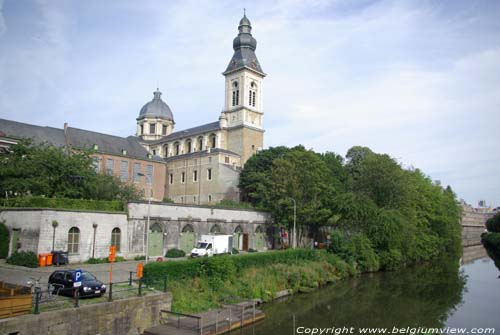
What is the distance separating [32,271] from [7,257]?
6.18 m

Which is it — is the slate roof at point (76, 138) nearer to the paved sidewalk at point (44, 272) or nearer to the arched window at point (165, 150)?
the arched window at point (165, 150)

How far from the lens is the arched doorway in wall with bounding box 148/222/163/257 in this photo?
34.6 metres

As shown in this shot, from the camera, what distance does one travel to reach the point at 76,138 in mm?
58219

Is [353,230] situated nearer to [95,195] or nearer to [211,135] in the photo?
[95,195]

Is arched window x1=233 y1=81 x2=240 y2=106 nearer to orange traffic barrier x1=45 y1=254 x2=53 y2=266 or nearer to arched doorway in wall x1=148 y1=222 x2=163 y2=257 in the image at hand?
arched doorway in wall x1=148 y1=222 x2=163 y2=257

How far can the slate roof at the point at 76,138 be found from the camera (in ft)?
171

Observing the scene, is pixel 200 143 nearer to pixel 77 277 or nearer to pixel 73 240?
pixel 73 240

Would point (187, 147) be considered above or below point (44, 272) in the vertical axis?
above

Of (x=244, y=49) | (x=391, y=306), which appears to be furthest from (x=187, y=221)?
(x=244, y=49)

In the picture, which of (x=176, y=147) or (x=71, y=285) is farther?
(x=176, y=147)

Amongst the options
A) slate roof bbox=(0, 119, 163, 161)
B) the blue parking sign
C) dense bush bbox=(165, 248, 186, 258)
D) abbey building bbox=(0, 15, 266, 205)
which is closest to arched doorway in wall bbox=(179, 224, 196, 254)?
dense bush bbox=(165, 248, 186, 258)

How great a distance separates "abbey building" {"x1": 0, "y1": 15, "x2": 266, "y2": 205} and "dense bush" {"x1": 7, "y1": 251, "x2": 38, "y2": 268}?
103 ft

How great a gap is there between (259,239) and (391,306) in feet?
74.2

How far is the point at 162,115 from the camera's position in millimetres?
91250
